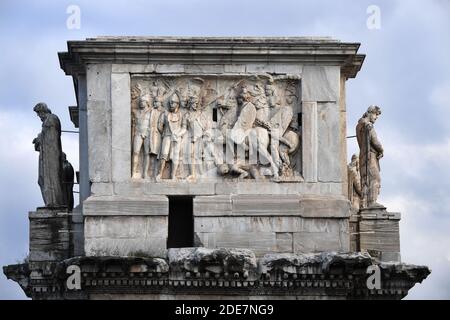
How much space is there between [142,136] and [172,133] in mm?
557

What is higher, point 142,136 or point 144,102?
point 144,102

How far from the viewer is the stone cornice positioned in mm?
54625

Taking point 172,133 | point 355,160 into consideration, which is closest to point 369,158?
point 355,160

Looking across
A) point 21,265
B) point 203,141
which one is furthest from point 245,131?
point 21,265

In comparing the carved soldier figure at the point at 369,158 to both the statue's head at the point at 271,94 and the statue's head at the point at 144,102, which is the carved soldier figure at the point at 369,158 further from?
the statue's head at the point at 144,102

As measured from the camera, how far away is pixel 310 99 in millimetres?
54906

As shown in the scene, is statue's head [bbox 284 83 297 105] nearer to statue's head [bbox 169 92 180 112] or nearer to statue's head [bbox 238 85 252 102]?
statue's head [bbox 238 85 252 102]

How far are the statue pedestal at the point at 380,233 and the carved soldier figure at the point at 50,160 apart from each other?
18.7 feet

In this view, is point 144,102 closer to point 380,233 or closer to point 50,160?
point 50,160

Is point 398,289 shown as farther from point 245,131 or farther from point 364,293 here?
point 245,131

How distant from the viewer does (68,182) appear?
55.9 m

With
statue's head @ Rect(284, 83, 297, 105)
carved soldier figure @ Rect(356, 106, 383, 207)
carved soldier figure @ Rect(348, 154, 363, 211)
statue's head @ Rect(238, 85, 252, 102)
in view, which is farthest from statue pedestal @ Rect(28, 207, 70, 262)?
carved soldier figure @ Rect(356, 106, 383, 207)

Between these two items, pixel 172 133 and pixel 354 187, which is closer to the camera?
pixel 172 133

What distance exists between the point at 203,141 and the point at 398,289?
451 cm
